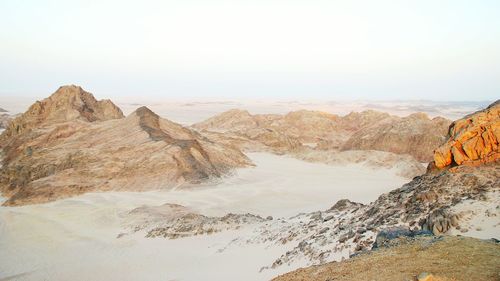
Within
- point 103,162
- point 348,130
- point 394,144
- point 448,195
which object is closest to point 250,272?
point 448,195

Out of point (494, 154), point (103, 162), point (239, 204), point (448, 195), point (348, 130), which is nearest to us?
point (448, 195)

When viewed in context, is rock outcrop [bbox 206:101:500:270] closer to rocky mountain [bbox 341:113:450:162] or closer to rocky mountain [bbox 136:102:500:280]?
rocky mountain [bbox 136:102:500:280]

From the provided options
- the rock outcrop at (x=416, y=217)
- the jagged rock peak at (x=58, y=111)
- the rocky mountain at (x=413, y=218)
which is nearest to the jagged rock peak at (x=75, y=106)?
the jagged rock peak at (x=58, y=111)

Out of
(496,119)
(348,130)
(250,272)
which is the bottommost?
(348,130)

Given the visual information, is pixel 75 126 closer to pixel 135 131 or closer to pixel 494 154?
pixel 135 131

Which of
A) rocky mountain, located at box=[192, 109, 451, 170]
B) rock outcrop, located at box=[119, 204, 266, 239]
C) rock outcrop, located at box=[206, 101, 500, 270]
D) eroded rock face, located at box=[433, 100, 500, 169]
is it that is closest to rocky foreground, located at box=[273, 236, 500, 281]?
rock outcrop, located at box=[206, 101, 500, 270]

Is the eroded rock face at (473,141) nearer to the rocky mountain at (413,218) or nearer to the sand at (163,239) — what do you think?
the rocky mountain at (413,218)

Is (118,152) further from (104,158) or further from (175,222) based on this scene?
(175,222)
